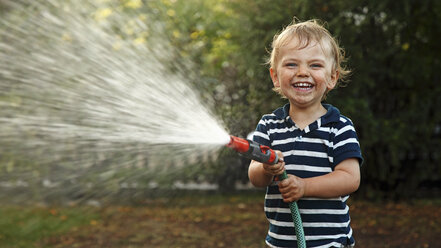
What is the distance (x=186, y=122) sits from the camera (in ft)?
8.66

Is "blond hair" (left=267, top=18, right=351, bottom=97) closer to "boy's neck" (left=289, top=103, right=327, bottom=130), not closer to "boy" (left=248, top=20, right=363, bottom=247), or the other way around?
"boy" (left=248, top=20, right=363, bottom=247)

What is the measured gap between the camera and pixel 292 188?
2.07m

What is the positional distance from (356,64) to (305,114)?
437cm

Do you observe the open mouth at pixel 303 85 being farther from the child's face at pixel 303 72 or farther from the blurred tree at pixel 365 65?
the blurred tree at pixel 365 65

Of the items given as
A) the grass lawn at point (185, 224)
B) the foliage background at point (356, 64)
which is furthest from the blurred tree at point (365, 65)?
the grass lawn at point (185, 224)

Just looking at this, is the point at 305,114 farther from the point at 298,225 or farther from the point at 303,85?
the point at 298,225

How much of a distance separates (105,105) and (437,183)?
577 centimetres

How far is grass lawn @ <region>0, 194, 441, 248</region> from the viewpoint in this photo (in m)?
5.39

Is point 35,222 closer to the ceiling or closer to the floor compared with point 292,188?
closer to the floor

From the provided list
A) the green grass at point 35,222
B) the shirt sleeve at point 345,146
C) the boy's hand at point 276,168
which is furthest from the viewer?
the green grass at point 35,222

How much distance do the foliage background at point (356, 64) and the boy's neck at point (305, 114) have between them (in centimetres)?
322

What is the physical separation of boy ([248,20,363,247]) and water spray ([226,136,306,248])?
64 mm

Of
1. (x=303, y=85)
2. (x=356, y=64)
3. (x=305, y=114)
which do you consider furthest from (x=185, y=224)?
(x=303, y=85)

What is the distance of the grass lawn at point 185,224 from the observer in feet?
17.7
